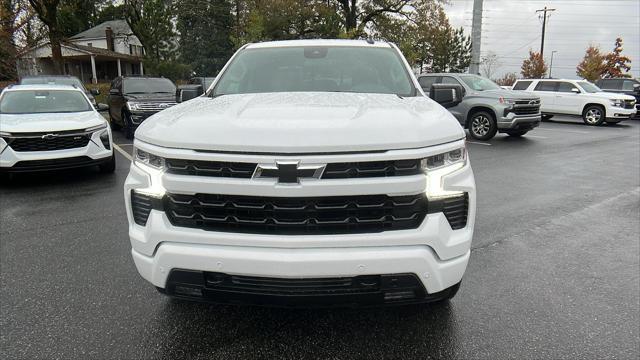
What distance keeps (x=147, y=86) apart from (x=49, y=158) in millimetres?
7618

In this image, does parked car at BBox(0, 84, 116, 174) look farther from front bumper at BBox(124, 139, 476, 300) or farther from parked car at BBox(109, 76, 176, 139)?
front bumper at BBox(124, 139, 476, 300)

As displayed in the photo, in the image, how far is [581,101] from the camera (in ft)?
60.9

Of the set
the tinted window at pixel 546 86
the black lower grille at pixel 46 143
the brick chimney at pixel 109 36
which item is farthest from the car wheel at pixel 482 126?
the brick chimney at pixel 109 36

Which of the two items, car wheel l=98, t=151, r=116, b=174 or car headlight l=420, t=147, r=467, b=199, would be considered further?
car wheel l=98, t=151, r=116, b=174

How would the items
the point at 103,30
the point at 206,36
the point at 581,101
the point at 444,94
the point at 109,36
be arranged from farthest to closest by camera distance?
the point at 206,36 → the point at 103,30 → the point at 109,36 → the point at 581,101 → the point at 444,94

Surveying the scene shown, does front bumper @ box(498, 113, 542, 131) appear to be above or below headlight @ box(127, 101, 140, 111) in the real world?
below

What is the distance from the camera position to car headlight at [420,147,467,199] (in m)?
2.37

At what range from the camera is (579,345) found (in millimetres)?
2777

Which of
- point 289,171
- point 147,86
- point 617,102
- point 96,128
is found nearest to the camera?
point 289,171

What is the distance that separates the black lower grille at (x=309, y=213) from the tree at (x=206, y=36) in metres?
53.8

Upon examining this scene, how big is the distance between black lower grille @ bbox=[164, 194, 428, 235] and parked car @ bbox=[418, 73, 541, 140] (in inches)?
428

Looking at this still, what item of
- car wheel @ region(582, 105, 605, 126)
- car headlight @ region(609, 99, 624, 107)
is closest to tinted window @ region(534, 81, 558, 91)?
car wheel @ region(582, 105, 605, 126)

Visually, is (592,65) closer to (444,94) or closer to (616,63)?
(616,63)

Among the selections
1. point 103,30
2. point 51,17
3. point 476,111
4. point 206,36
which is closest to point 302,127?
point 476,111
